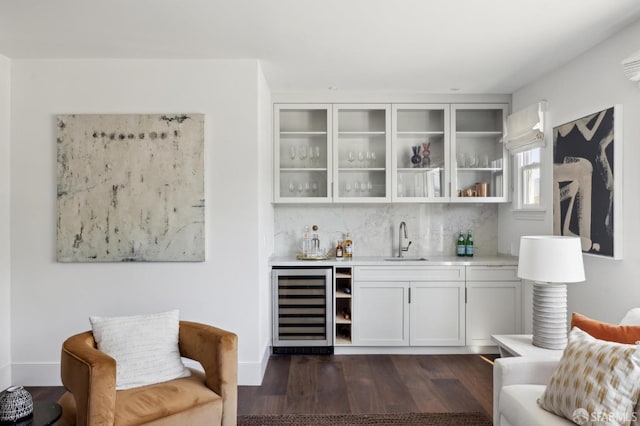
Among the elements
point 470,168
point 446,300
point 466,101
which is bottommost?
point 446,300

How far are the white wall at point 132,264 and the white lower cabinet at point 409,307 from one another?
116 cm

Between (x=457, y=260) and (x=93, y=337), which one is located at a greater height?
(x=457, y=260)

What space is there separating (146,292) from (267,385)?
1.23m

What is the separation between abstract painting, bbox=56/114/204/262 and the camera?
3.28 metres

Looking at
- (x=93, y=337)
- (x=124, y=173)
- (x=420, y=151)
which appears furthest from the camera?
(x=420, y=151)

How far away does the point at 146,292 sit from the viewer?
3.33 meters

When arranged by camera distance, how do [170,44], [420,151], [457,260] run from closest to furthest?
[170,44] < [457,260] < [420,151]

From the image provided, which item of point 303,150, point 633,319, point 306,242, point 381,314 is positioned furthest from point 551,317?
point 303,150

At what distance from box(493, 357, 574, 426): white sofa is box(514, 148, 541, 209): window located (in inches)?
77.6

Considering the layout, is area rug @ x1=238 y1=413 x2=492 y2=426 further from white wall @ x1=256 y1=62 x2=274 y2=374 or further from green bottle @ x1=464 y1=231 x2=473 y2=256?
green bottle @ x1=464 y1=231 x2=473 y2=256

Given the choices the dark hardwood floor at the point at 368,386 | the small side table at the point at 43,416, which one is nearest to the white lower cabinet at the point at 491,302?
the dark hardwood floor at the point at 368,386

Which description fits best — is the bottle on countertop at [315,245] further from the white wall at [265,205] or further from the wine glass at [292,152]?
the wine glass at [292,152]

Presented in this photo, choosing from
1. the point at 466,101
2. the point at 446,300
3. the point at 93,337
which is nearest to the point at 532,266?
the point at 446,300

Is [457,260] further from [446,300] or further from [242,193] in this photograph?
[242,193]
